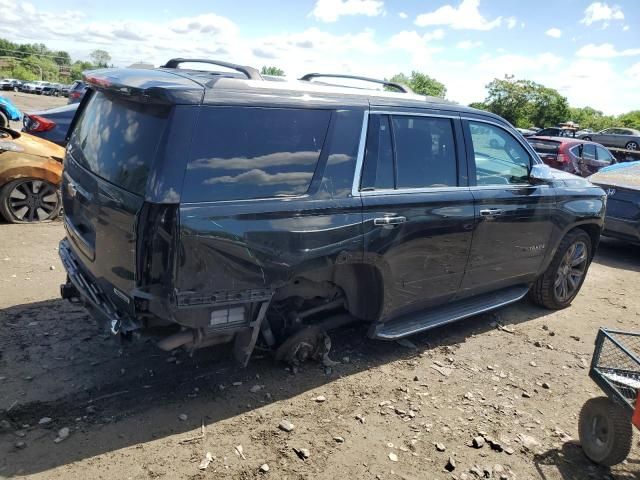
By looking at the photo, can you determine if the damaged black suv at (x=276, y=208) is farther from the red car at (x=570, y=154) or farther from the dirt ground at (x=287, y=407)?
the red car at (x=570, y=154)

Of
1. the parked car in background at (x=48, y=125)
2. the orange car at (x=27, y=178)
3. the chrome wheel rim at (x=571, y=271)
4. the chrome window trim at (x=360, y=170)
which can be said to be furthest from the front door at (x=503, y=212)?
the parked car in background at (x=48, y=125)

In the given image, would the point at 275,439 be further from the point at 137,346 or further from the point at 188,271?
the point at 137,346

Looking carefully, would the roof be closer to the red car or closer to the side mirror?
the side mirror

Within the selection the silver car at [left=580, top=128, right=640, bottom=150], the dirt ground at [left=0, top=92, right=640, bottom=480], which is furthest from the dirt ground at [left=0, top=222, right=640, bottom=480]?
the silver car at [left=580, top=128, right=640, bottom=150]

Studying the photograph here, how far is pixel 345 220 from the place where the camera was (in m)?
3.43

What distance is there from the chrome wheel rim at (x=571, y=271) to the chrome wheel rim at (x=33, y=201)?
624 centimetres

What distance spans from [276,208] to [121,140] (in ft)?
3.29

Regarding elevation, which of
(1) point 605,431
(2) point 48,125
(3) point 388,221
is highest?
(3) point 388,221

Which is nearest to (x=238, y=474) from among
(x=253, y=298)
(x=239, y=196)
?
(x=253, y=298)

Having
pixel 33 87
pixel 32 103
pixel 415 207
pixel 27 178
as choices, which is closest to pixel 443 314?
pixel 415 207

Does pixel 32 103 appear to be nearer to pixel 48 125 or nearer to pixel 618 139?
pixel 48 125

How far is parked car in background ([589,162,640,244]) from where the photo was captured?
7.95 meters

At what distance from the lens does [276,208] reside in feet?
10.3

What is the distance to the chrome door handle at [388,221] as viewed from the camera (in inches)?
142
